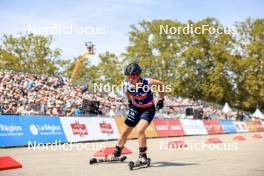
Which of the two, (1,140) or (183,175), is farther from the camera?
(1,140)

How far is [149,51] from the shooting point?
6394 centimetres

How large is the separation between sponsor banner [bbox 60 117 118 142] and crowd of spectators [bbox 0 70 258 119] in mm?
979

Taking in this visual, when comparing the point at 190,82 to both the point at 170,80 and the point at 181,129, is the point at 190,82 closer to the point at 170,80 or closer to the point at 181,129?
the point at 170,80

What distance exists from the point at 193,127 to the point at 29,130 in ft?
54.2

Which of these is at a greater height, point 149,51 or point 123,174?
A: point 149,51

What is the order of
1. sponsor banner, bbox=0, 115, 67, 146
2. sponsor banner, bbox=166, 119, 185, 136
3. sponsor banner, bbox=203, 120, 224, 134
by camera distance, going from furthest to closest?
sponsor banner, bbox=203, 120, 224, 134 < sponsor banner, bbox=166, 119, 185, 136 < sponsor banner, bbox=0, 115, 67, 146

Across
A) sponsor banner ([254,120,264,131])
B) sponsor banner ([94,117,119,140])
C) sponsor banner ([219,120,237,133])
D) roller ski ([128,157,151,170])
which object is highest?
roller ski ([128,157,151,170])

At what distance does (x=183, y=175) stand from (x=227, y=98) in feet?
193

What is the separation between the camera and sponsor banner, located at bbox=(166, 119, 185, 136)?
29.0 metres

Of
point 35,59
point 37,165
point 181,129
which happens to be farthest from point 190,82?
point 37,165

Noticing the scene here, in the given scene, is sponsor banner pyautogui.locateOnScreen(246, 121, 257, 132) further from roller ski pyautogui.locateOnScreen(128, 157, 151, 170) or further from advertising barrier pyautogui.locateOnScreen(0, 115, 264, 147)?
roller ski pyautogui.locateOnScreen(128, 157, 151, 170)

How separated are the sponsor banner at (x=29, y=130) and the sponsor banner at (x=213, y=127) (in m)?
16.8

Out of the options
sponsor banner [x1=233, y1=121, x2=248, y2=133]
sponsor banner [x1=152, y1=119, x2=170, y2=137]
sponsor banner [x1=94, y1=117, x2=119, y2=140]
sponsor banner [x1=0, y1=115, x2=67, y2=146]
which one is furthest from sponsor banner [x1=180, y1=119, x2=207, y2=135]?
sponsor banner [x1=0, y1=115, x2=67, y2=146]

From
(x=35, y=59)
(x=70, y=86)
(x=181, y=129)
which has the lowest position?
(x=181, y=129)
